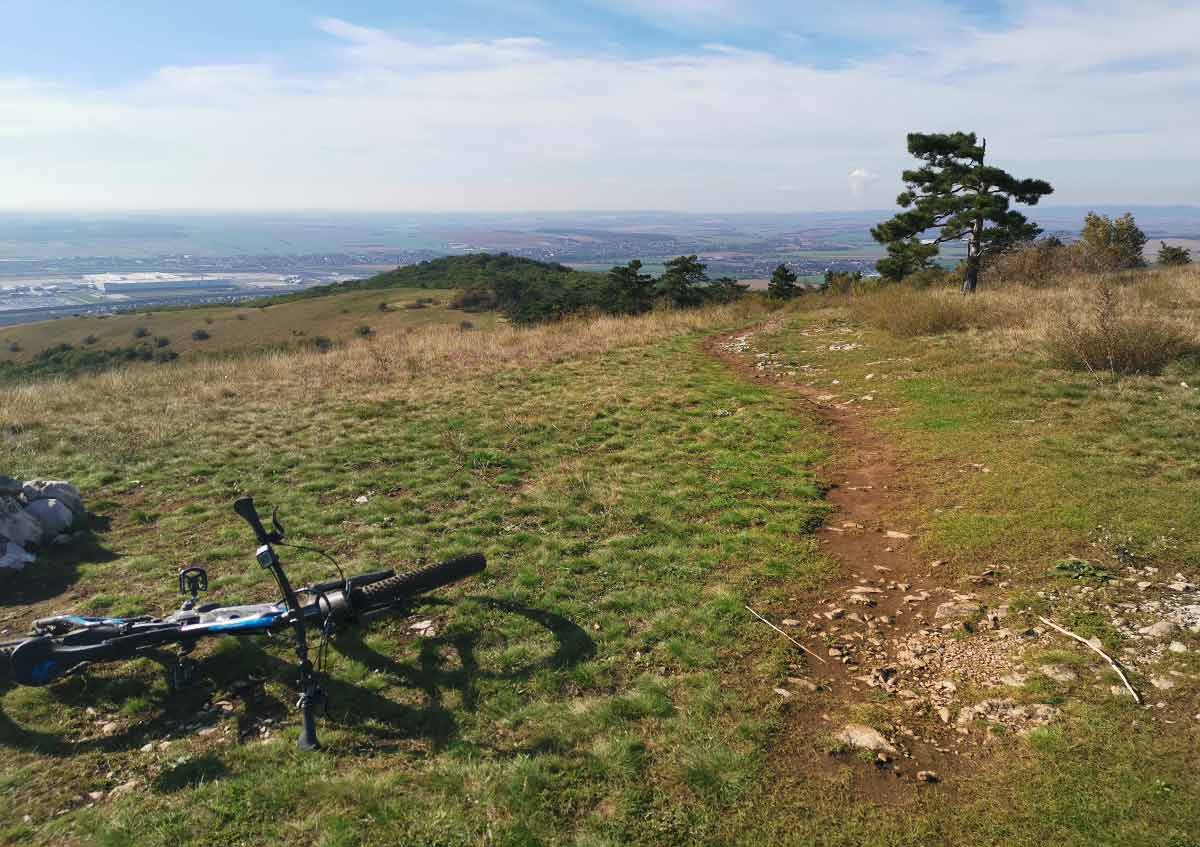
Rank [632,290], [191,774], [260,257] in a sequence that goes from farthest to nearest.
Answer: [260,257]
[632,290]
[191,774]

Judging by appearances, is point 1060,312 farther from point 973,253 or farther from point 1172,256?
point 1172,256

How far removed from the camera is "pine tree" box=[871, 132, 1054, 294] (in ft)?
64.1

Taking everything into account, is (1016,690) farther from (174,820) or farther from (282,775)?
(174,820)

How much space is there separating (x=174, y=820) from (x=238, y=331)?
46770 millimetres

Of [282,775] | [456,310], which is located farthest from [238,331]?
[282,775]

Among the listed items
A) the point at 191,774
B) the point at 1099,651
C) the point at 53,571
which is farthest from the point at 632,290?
the point at 191,774

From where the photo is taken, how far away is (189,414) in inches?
454

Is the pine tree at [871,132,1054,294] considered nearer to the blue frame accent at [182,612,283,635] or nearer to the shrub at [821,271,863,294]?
the shrub at [821,271,863,294]

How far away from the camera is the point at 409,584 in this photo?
4855 millimetres

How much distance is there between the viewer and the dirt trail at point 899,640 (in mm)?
3873

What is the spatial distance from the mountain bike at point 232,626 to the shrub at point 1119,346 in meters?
11.6

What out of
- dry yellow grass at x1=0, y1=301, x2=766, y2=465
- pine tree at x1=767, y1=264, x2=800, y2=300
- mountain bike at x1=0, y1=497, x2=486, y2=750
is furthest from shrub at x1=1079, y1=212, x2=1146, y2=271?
mountain bike at x1=0, y1=497, x2=486, y2=750

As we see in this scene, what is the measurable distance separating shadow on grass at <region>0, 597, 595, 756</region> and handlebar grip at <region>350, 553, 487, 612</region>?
42 cm

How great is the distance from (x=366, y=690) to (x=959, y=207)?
22.6 meters
